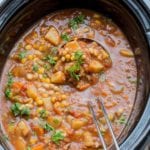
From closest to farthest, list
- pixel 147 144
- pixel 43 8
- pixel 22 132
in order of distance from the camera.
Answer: pixel 147 144
pixel 22 132
pixel 43 8

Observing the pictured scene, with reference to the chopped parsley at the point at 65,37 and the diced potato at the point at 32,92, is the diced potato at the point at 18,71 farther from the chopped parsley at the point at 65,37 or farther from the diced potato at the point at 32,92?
the chopped parsley at the point at 65,37

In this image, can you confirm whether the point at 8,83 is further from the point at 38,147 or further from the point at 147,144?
the point at 147,144

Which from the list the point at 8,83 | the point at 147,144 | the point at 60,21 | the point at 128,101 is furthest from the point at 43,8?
the point at 147,144

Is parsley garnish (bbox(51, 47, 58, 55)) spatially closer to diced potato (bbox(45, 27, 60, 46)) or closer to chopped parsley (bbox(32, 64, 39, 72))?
diced potato (bbox(45, 27, 60, 46))

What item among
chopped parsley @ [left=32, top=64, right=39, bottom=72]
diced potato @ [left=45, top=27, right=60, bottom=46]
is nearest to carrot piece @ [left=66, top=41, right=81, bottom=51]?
diced potato @ [left=45, top=27, right=60, bottom=46]

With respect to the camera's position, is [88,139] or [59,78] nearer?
[88,139]

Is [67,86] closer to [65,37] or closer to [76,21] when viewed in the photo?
[65,37]

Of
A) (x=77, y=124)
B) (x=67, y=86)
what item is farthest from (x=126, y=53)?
(x=77, y=124)
